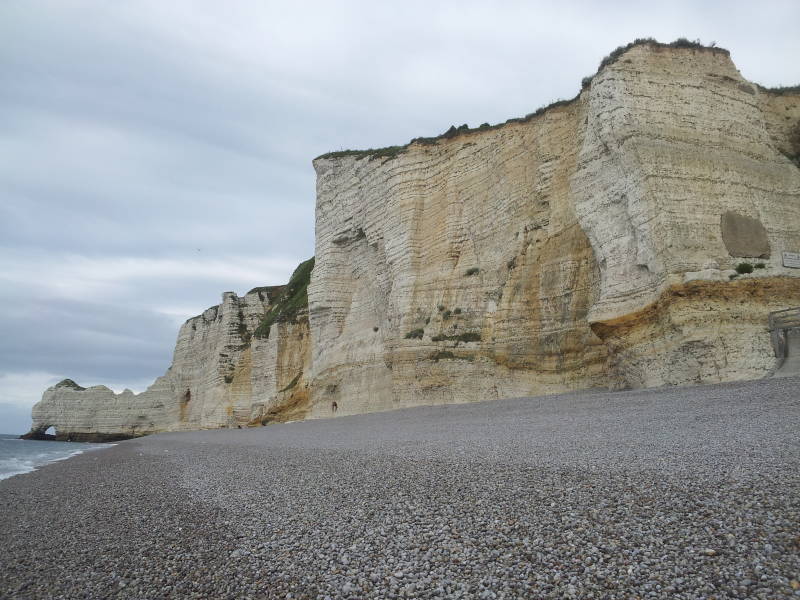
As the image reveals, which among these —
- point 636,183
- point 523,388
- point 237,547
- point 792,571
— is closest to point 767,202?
Result: point 636,183

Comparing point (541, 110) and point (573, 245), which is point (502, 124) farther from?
point (573, 245)

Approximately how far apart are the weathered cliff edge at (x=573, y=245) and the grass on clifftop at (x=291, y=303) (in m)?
7.26

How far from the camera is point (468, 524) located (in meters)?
3.85

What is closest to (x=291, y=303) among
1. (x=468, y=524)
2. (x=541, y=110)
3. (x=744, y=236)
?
(x=541, y=110)

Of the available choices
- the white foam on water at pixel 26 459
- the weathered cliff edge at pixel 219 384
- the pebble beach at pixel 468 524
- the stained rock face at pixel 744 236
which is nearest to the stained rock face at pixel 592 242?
the stained rock face at pixel 744 236

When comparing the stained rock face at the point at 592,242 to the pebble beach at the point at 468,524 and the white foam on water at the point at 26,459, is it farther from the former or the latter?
the white foam on water at the point at 26,459

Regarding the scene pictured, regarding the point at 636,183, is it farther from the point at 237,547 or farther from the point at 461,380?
the point at 237,547

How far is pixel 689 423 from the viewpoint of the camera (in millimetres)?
7430

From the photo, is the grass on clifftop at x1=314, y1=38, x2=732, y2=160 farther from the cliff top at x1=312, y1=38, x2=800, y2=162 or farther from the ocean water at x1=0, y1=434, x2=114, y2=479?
the ocean water at x1=0, y1=434, x2=114, y2=479

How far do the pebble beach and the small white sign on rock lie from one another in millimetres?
5989

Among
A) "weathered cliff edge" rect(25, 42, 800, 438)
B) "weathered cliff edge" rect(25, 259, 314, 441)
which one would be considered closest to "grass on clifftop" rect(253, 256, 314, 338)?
"weathered cliff edge" rect(25, 259, 314, 441)

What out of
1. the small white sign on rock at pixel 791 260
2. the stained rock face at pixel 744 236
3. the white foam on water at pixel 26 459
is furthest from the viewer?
the white foam on water at pixel 26 459

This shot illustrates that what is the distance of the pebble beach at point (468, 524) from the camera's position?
2.94m

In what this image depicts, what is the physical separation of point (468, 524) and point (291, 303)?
34.7 m
